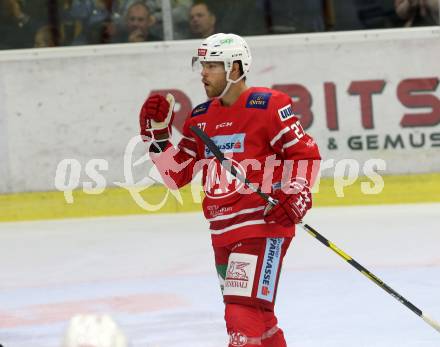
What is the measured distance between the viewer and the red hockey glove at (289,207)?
3.88m

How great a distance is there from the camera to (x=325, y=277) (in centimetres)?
614

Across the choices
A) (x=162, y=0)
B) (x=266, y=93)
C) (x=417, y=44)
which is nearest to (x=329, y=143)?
(x=417, y=44)

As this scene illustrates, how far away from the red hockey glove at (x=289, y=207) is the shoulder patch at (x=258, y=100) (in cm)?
29

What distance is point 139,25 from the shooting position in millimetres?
8742

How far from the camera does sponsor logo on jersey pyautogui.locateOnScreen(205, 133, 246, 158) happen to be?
402cm

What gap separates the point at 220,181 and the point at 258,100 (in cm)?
30

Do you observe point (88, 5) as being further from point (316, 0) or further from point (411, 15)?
point (411, 15)

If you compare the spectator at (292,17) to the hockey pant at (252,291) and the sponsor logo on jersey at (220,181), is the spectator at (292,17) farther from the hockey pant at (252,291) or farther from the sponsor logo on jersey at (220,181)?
the hockey pant at (252,291)

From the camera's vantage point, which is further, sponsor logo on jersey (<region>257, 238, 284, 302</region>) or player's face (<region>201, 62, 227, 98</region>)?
player's face (<region>201, 62, 227, 98</region>)

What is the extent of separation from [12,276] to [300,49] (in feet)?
10.0

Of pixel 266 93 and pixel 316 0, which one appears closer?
pixel 266 93

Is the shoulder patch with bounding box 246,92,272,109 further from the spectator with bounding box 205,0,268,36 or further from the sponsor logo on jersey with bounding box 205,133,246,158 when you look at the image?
the spectator with bounding box 205,0,268,36

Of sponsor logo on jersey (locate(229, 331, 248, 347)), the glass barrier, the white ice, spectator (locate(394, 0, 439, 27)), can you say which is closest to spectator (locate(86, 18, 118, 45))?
the glass barrier

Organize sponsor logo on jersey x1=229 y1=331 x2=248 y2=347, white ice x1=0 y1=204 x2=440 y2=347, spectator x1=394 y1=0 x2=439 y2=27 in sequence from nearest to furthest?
1. sponsor logo on jersey x1=229 y1=331 x2=248 y2=347
2. white ice x1=0 y1=204 x2=440 y2=347
3. spectator x1=394 y1=0 x2=439 y2=27
